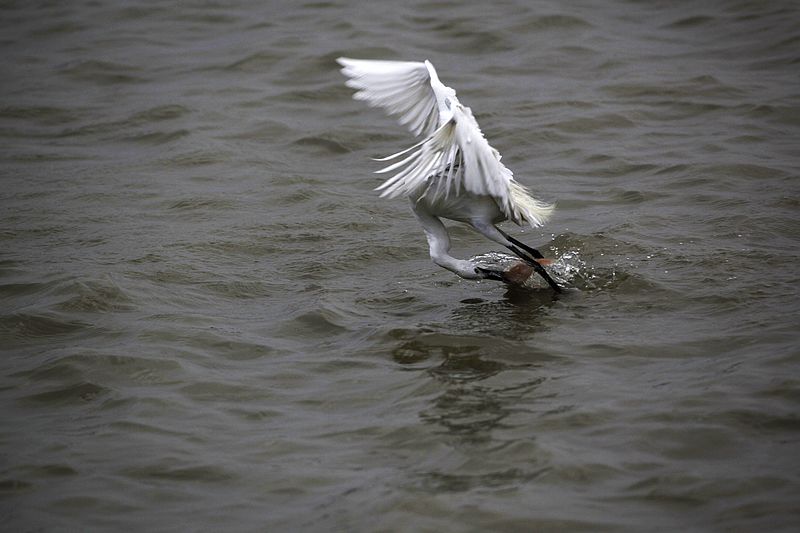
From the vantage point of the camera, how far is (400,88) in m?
5.91

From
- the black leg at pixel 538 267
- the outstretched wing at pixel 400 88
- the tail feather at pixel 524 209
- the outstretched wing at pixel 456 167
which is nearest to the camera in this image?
the outstretched wing at pixel 456 167

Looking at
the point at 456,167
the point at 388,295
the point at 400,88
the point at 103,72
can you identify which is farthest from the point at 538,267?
the point at 103,72

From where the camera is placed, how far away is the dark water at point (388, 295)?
149 inches

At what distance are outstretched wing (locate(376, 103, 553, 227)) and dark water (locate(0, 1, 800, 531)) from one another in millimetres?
703

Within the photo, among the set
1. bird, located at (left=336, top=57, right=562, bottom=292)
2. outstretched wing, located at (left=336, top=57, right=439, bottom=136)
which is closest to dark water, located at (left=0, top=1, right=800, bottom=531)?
bird, located at (left=336, top=57, right=562, bottom=292)

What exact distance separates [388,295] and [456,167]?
0.94m

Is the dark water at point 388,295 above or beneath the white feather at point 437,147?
beneath

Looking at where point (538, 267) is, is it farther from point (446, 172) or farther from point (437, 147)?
point (437, 147)

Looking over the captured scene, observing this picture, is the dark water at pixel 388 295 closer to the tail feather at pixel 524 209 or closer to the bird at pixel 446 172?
the bird at pixel 446 172

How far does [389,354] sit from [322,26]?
7.18 m

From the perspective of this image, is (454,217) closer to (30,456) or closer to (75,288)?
(75,288)

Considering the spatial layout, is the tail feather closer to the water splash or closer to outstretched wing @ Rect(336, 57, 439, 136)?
the water splash

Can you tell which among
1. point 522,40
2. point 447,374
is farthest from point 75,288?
point 522,40

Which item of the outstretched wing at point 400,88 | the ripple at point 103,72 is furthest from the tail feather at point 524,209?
the ripple at point 103,72
